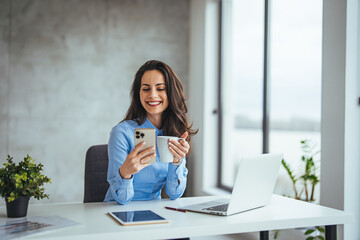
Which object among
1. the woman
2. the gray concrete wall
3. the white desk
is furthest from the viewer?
the gray concrete wall

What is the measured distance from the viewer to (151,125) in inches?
77.1

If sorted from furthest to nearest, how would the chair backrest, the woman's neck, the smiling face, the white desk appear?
the chair backrest, the woman's neck, the smiling face, the white desk

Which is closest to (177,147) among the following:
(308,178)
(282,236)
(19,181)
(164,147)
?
(164,147)

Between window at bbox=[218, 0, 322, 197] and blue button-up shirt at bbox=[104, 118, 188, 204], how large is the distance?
127 cm

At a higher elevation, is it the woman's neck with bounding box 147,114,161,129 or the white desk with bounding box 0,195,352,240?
the woman's neck with bounding box 147,114,161,129

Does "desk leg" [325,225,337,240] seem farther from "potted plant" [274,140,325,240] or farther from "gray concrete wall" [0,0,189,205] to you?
"gray concrete wall" [0,0,189,205]

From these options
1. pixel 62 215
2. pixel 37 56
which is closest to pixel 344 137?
pixel 62 215

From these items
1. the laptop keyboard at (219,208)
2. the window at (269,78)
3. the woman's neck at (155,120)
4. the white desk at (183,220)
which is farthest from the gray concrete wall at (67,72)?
the laptop keyboard at (219,208)

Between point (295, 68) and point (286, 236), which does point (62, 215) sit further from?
point (295, 68)

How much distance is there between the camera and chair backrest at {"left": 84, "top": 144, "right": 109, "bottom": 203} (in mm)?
2111

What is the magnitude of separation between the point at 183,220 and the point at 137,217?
159mm

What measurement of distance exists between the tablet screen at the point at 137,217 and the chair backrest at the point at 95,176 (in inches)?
28.1

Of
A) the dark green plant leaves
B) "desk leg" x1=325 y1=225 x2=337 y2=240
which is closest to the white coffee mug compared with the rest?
the dark green plant leaves

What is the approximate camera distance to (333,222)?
59.5 inches
